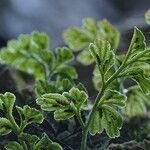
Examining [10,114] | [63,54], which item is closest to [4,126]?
[10,114]

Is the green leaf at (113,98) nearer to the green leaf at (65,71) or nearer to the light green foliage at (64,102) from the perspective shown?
the light green foliage at (64,102)

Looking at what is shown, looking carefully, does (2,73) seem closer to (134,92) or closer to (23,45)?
(23,45)

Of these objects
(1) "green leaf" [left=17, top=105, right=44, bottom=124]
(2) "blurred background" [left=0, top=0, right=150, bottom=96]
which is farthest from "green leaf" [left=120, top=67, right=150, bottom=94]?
(2) "blurred background" [left=0, top=0, right=150, bottom=96]

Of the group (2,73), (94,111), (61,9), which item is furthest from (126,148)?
(61,9)

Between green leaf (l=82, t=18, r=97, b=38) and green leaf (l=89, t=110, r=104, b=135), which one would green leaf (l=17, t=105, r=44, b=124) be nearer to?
green leaf (l=89, t=110, r=104, b=135)

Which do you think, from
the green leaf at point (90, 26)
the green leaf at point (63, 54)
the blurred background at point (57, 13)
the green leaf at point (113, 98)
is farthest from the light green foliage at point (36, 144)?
the blurred background at point (57, 13)

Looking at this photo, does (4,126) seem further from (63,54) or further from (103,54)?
(63,54)
